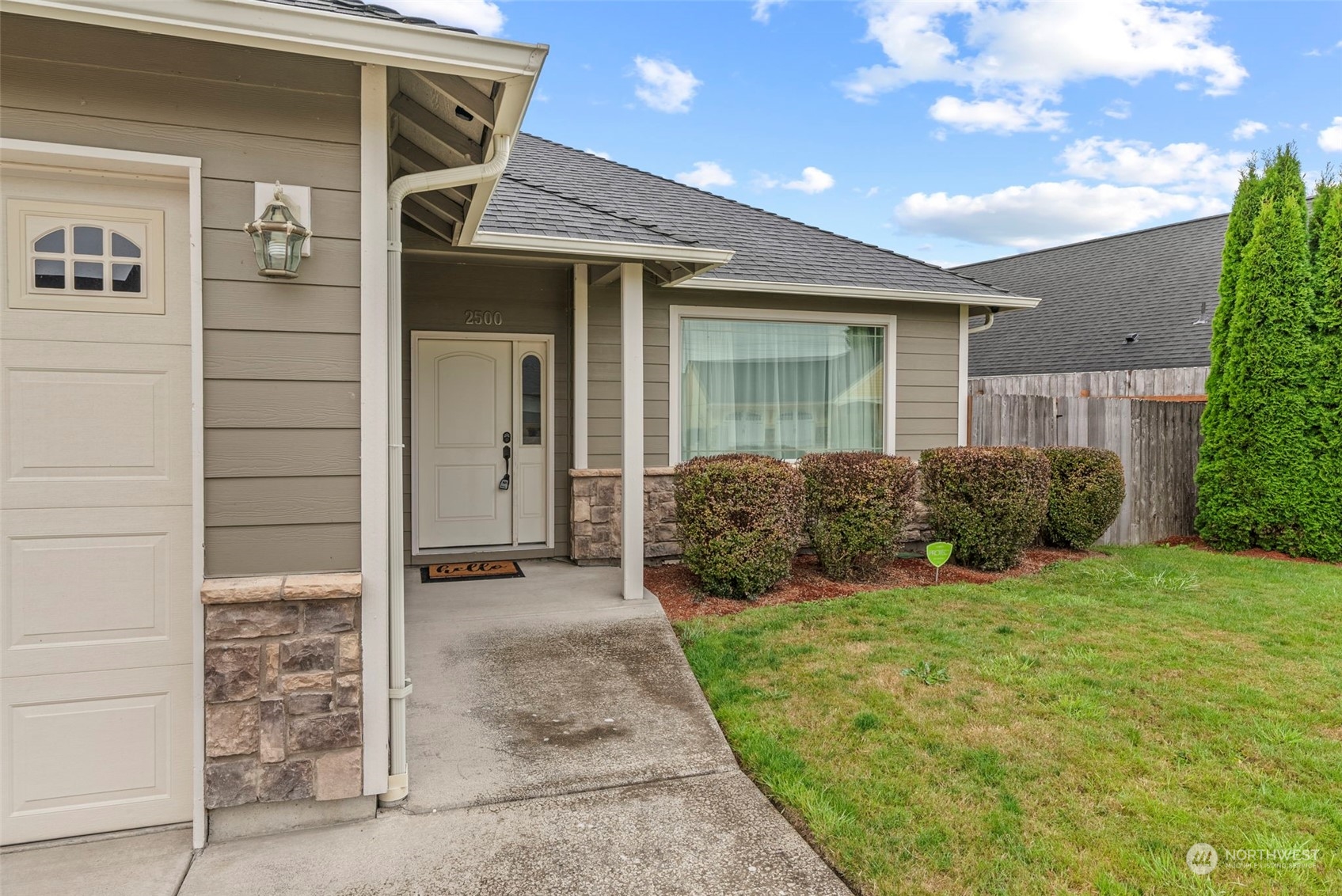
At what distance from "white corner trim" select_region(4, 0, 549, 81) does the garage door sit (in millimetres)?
518

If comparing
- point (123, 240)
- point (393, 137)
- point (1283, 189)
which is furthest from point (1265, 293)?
point (123, 240)

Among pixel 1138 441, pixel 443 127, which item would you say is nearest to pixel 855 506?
pixel 443 127

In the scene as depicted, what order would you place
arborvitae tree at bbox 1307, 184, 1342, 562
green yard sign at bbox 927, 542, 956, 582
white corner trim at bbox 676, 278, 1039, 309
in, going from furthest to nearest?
arborvitae tree at bbox 1307, 184, 1342, 562, white corner trim at bbox 676, 278, 1039, 309, green yard sign at bbox 927, 542, 956, 582

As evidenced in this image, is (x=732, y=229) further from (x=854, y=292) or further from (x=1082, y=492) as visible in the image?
(x=1082, y=492)

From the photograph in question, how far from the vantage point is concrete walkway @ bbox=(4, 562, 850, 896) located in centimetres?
245

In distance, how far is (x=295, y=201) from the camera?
2.60m

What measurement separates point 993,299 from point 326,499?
6.56 metres

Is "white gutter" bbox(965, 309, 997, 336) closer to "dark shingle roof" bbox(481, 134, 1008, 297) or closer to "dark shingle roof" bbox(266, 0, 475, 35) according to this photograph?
"dark shingle roof" bbox(481, 134, 1008, 297)

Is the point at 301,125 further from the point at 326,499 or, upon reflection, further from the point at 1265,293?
the point at 1265,293

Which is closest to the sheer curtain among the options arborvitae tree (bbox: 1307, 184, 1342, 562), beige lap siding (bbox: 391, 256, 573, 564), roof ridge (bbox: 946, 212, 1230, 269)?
beige lap siding (bbox: 391, 256, 573, 564)

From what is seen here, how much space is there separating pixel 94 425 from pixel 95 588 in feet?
1.79

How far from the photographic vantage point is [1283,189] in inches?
294

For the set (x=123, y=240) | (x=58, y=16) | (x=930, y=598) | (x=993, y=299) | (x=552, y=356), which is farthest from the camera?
(x=993, y=299)

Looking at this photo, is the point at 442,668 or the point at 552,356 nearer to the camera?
the point at 442,668
